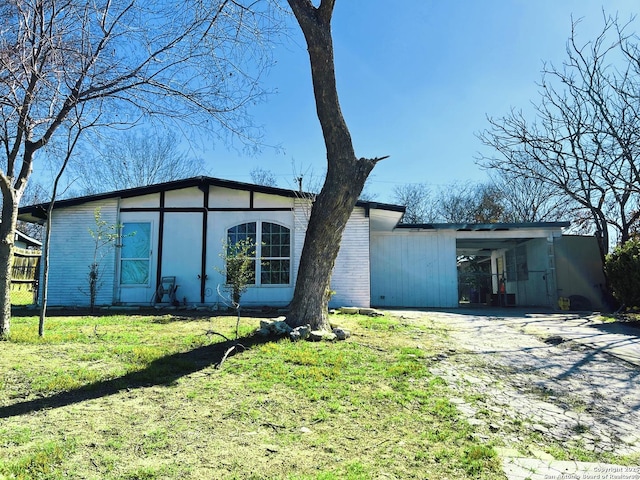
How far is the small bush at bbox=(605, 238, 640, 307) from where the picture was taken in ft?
32.2

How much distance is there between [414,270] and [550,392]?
31.1 ft

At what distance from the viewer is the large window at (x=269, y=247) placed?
434 inches

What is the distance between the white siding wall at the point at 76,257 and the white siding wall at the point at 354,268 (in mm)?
5770

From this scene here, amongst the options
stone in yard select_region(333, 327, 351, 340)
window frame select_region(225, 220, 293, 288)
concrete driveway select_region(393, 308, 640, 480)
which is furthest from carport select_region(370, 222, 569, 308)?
stone in yard select_region(333, 327, 351, 340)

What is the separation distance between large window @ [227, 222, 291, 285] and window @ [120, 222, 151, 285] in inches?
86.5

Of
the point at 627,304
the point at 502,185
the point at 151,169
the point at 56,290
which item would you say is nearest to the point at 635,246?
the point at 627,304

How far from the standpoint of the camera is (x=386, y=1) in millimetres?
7129

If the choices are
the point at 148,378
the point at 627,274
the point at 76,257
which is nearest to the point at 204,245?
the point at 76,257

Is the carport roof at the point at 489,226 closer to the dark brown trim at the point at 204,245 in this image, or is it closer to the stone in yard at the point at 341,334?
the dark brown trim at the point at 204,245

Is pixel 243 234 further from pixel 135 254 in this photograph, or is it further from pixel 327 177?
pixel 327 177

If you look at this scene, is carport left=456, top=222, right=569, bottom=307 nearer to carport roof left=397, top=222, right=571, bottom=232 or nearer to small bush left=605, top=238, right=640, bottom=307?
carport roof left=397, top=222, right=571, bottom=232

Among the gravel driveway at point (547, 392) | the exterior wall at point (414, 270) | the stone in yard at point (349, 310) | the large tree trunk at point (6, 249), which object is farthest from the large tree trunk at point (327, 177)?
the exterior wall at point (414, 270)

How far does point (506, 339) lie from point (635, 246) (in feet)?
18.7

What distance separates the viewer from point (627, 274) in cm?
1004
